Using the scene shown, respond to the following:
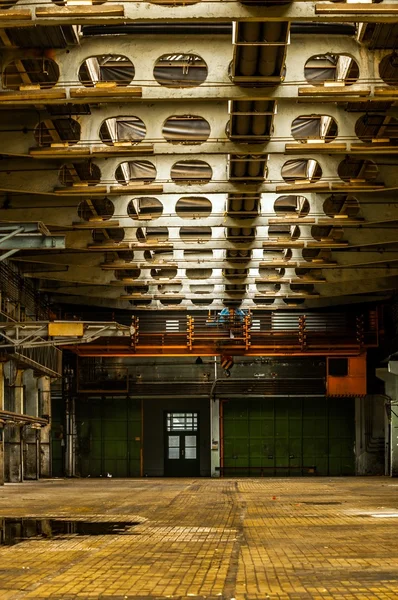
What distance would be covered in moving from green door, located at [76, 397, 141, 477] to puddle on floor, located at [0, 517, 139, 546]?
96.1 feet

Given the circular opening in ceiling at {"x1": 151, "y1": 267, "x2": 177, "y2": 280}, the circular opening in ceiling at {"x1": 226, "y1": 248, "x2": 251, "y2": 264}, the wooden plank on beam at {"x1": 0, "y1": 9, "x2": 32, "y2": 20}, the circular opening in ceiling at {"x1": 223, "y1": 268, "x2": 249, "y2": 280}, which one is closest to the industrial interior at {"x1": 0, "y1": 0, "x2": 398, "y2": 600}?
the wooden plank on beam at {"x1": 0, "y1": 9, "x2": 32, "y2": 20}

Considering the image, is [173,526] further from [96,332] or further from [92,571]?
[96,332]

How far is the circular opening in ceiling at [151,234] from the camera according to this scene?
31.3 meters

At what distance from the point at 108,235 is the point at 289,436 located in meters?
18.2

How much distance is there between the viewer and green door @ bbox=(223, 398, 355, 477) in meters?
46.1

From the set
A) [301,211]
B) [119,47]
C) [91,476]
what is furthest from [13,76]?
[91,476]

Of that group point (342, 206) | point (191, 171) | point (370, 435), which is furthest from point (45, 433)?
point (342, 206)

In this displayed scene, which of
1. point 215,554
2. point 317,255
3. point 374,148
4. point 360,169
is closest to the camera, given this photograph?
point 215,554

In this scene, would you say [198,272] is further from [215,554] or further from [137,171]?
[215,554]

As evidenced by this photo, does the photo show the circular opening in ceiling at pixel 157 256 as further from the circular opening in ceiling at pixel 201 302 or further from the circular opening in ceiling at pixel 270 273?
the circular opening in ceiling at pixel 201 302

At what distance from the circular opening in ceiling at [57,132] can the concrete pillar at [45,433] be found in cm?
1937

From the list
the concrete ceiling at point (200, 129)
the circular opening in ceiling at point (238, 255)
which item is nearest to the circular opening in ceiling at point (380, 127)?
the concrete ceiling at point (200, 129)

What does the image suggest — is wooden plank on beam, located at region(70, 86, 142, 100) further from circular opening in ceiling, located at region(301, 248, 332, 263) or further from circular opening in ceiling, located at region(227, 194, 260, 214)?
circular opening in ceiling, located at region(301, 248, 332, 263)

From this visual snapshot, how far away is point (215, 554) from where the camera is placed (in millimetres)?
11797
